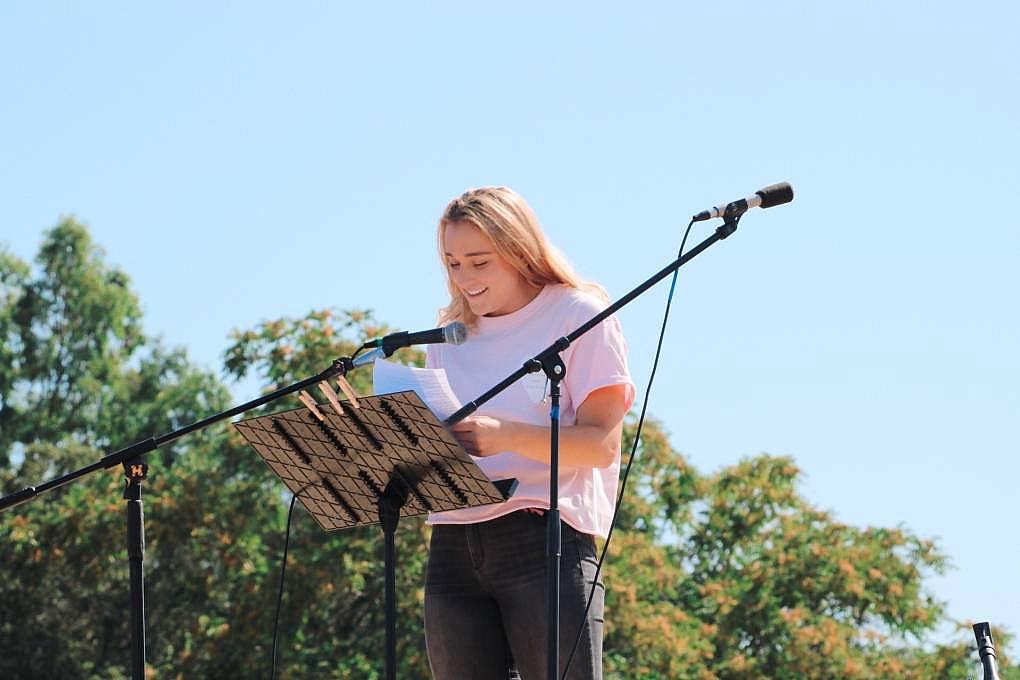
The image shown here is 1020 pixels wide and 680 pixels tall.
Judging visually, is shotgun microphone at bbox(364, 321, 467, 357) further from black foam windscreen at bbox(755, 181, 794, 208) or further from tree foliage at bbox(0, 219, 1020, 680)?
tree foliage at bbox(0, 219, 1020, 680)

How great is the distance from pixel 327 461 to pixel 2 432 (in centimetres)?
2320

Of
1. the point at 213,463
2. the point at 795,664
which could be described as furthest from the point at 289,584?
the point at 795,664

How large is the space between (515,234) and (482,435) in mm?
655

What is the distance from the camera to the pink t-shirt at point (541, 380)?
3.82m

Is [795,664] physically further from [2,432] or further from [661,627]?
[2,432]

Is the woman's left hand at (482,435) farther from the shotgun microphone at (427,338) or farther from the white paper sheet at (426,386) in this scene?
the shotgun microphone at (427,338)

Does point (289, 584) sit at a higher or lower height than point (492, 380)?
higher

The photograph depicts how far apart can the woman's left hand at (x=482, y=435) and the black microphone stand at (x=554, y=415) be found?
3cm

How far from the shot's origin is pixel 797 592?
13.9 meters

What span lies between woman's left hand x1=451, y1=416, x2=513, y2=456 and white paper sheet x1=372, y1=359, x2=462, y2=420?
5 cm

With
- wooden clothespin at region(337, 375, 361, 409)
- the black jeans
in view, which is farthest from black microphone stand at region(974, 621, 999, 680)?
wooden clothespin at region(337, 375, 361, 409)

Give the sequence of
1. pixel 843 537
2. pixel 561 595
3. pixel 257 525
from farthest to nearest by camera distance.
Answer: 1. pixel 843 537
2. pixel 257 525
3. pixel 561 595

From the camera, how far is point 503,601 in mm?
3818

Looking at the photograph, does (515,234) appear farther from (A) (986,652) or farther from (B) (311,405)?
(A) (986,652)
